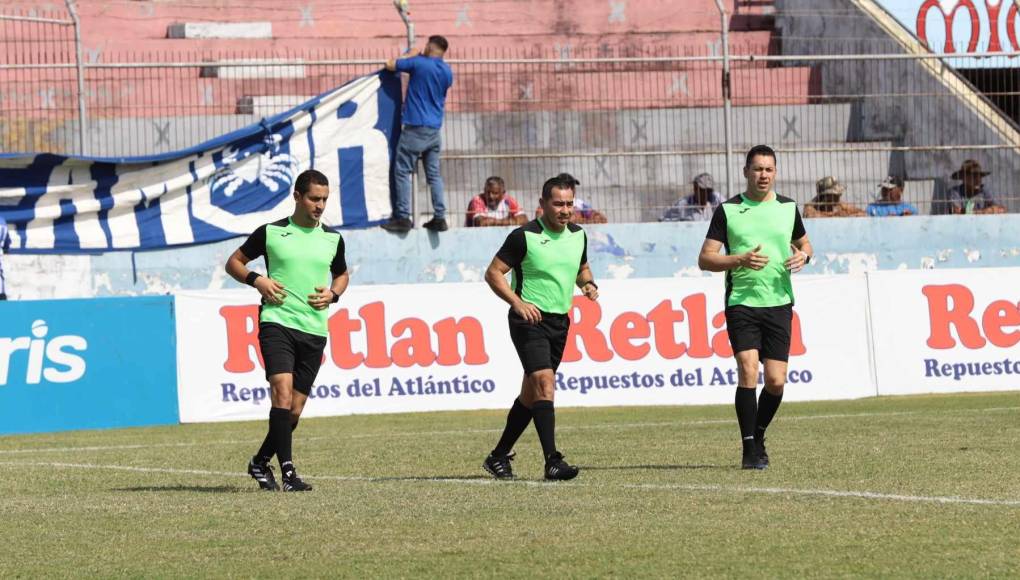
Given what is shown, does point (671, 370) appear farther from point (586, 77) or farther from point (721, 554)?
point (721, 554)

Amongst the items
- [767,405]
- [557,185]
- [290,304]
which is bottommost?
[767,405]

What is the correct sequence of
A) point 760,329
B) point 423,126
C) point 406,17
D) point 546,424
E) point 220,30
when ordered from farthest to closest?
point 220,30, point 406,17, point 423,126, point 760,329, point 546,424

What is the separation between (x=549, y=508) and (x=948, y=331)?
483 inches

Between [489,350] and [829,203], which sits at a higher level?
[829,203]

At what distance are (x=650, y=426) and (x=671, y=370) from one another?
12.8 feet

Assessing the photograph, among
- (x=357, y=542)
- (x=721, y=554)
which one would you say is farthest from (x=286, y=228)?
(x=721, y=554)

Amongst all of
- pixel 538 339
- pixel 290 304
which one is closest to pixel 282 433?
pixel 290 304

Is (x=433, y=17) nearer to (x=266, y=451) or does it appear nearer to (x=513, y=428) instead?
(x=513, y=428)

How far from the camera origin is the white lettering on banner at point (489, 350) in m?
18.6

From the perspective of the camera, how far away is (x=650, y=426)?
15.5 meters

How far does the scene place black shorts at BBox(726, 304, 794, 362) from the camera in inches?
433

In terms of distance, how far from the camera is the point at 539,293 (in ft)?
35.1

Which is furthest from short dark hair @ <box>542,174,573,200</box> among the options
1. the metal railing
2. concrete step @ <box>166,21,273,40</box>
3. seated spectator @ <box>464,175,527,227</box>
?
concrete step @ <box>166,21,273,40</box>

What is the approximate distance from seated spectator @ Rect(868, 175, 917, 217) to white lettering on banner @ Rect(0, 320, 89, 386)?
10.9 metres
